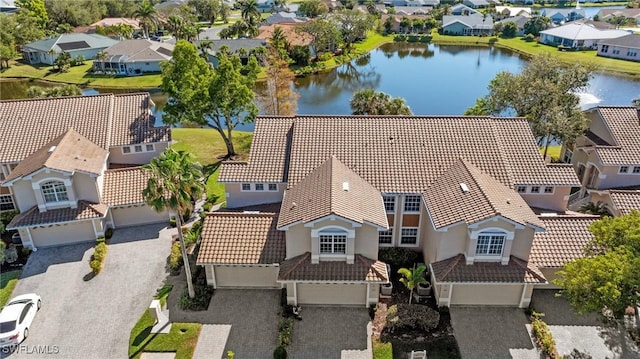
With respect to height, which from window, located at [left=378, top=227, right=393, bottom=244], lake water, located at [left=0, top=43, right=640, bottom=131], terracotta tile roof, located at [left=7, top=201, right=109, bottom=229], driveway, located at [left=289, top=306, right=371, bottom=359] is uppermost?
terracotta tile roof, located at [left=7, top=201, right=109, bottom=229]

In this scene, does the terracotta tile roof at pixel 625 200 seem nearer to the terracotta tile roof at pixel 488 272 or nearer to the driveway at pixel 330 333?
the terracotta tile roof at pixel 488 272

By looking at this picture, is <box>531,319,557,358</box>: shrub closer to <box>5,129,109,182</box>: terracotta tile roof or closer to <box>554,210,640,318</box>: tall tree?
<box>554,210,640,318</box>: tall tree

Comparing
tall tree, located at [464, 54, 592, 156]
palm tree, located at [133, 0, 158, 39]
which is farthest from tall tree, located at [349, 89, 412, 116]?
palm tree, located at [133, 0, 158, 39]

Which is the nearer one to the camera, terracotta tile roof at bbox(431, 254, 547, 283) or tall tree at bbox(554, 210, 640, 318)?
tall tree at bbox(554, 210, 640, 318)

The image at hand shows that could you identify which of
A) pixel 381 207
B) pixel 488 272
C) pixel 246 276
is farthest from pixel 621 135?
pixel 246 276

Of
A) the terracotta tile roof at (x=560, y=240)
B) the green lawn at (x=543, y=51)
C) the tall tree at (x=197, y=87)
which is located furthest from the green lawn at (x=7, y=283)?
the green lawn at (x=543, y=51)

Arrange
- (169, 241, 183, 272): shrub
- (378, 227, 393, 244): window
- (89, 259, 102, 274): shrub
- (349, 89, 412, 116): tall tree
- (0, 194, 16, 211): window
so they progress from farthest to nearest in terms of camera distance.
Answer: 1. (349, 89, 412, 116): tall tree
2. (0, 194, 16, 211): window
3. (378, 227, 393, 244): window
4. (169, 241, 183, 272): shrub
5. (89, 259, 102, 274): shrub
